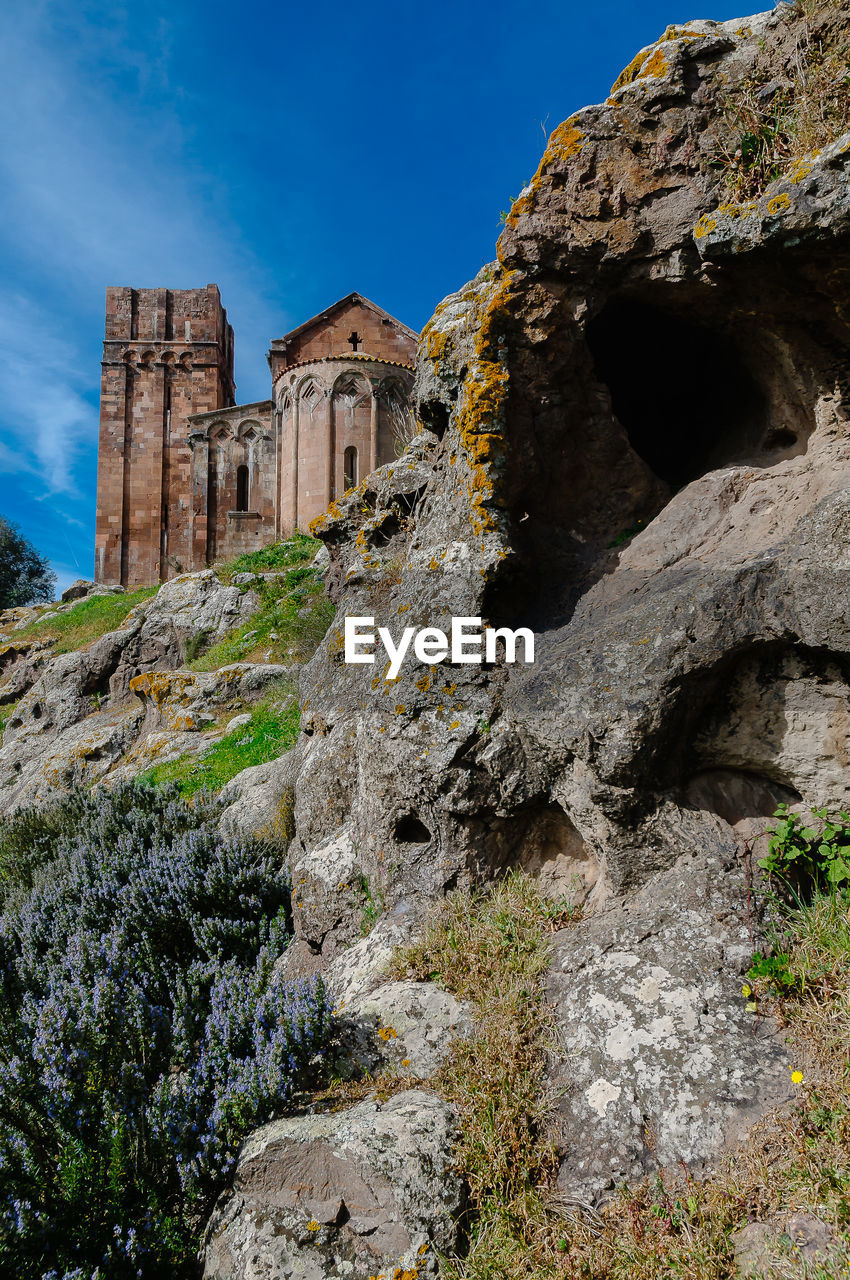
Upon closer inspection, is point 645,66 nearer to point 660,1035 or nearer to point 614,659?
point 614,659

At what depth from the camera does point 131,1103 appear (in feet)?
10.1

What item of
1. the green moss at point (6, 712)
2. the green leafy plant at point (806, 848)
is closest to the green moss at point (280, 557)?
the green moss at point (6, 712)

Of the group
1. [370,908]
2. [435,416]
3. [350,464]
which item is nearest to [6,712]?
[350,464]

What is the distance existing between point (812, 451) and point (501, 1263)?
3.89 metres

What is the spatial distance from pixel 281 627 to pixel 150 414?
24926 mm

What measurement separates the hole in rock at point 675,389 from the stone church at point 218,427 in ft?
55.4

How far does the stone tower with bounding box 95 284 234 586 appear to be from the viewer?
34.0 m

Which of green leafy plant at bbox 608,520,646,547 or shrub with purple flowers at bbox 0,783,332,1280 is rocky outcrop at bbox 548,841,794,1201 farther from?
green leafy plant at bbox 608,520,646,547

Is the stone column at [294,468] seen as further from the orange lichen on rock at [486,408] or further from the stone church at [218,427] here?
the orange lichen on rock at [486,408]

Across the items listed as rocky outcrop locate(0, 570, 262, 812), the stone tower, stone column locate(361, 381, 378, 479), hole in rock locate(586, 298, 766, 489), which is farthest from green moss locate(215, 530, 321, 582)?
hole in rock locate(586, 298, 766, 489)

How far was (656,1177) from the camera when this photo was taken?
276 cm

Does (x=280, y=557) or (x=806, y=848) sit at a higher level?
(x=280, y=557)

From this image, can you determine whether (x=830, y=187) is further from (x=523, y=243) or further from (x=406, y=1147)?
(x=406, y=1147)

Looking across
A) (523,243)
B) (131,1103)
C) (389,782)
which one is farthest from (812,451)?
(131,1103)
